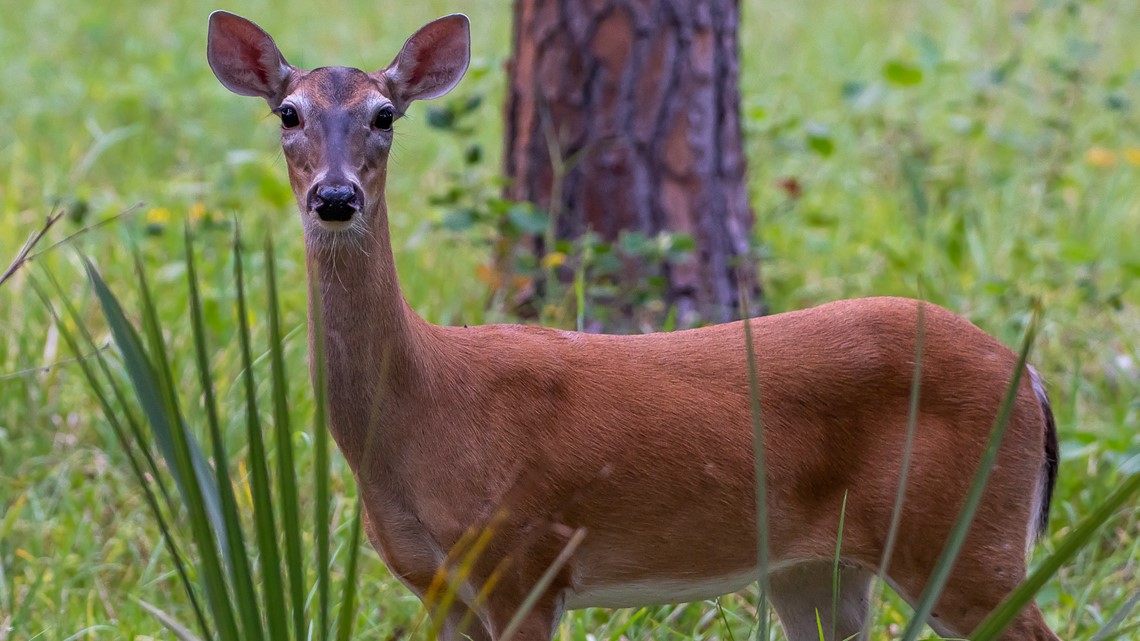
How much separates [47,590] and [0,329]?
1.56 m

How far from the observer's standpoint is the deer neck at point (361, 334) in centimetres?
295

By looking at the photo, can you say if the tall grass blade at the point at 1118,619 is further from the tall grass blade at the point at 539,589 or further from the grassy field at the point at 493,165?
the tall grass blade at the point at 539,589

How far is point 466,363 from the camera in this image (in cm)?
310

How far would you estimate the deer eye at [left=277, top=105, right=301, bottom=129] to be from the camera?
295 centimetres

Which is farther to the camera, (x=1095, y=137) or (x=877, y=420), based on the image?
(x=1095, y=137)

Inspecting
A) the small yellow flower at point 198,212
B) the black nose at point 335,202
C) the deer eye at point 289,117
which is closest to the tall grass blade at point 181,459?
the black nose at point 335,202

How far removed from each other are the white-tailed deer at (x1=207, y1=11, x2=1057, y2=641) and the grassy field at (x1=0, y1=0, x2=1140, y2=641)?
360mm

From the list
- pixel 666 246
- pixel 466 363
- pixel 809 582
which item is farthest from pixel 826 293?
pixel 466 363

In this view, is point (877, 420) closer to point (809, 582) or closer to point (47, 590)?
point (809, 582)

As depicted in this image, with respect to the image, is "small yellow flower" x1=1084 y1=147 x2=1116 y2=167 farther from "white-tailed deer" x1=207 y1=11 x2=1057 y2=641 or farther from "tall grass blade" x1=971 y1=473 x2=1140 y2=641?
"tall grass blade" x1=971 y1=473 x2=1140 y2=641

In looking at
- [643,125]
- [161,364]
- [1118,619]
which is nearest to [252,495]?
[161,364]

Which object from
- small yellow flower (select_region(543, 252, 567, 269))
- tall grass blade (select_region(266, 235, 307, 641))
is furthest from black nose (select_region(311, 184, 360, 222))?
small yellow flower (select_region(543, 252, 567, 269))

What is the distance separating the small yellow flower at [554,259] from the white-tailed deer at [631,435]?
1.83 m

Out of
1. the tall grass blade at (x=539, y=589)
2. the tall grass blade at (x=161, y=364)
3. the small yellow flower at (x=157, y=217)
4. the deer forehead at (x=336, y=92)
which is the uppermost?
the deer forehead at (x=336, y=92)
